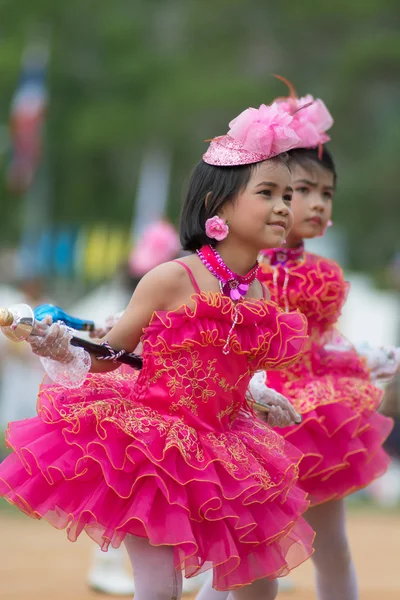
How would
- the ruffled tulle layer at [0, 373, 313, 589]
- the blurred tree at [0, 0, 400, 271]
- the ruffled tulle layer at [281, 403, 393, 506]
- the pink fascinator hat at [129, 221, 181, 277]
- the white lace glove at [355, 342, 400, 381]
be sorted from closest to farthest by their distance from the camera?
the ruffled tulle layer at [0, 373, 313, 589] → the ruffled tulle layer at [281, 403, 393, 506] → the white lace glove at [355, 342, 400, 381] → the pink fascinator hat at [129, 221, 181, 277] → the blurred tree at [0, 0, 400, 271]

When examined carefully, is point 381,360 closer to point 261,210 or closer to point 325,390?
point 325,390

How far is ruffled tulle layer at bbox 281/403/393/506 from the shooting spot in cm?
422

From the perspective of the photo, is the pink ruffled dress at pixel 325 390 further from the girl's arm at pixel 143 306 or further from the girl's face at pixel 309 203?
the girl's arm at pixel 143 306

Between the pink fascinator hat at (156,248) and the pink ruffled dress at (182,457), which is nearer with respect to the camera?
the pink ruffled dress at (182,457)

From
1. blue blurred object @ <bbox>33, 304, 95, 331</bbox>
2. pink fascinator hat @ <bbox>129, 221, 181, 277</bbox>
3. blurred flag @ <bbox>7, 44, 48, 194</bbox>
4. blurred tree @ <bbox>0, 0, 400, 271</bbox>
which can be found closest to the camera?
blue blurred object @ <bbox>33, 304, 95, 331</bbox>

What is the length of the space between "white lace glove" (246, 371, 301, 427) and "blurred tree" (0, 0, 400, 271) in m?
23.0

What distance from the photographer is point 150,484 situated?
3.38m

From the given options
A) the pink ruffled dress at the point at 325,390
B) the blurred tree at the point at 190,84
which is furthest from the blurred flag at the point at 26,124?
the pink ruffled dress at the point at 325,390

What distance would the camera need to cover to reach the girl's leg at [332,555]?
4.26m

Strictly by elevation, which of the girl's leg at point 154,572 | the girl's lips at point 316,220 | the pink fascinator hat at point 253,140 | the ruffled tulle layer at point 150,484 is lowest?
the girl's leg at point 154,572

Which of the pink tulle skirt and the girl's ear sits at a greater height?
the girl's ear

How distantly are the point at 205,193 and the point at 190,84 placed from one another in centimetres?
2431

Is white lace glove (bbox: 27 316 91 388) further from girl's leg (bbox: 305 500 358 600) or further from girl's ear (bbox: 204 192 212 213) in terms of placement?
girl's leg (bbox: 305 500 358 600)

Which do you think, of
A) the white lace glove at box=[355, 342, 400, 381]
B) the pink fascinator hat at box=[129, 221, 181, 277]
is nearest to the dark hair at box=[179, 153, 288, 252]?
the white lace glove at box=[355, 342, 400, 381]
